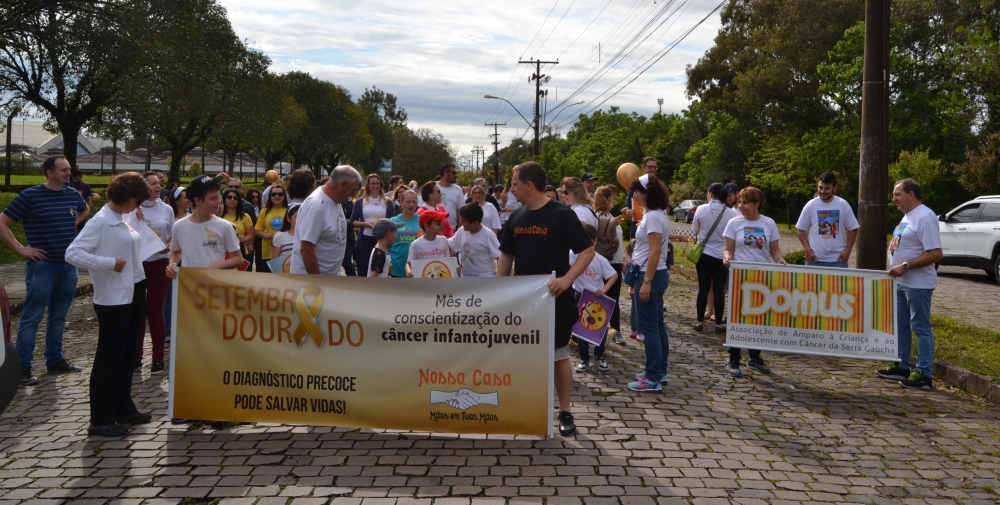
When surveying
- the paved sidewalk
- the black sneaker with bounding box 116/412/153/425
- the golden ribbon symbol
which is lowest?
the paved sidewalk

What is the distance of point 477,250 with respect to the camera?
26.5 ft

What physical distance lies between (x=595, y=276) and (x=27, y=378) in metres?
5.20

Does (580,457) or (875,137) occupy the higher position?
(875,137)

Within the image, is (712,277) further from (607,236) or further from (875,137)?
(875,137)

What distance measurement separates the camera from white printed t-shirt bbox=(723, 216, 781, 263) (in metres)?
8.56

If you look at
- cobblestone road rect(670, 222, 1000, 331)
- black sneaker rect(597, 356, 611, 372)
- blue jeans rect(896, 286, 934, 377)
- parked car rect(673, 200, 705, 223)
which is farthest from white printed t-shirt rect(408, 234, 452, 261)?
parked car rect(673, 200, 705, 223)

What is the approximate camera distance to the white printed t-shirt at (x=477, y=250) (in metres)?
8.07

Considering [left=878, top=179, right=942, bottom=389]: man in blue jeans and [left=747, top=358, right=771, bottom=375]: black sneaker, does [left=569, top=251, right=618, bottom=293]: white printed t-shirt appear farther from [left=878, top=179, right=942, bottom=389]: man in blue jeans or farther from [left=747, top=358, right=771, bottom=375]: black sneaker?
[left=878, top=179, right=942, bottom=389]: man in blue jeans

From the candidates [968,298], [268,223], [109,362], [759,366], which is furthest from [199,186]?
[968,298]

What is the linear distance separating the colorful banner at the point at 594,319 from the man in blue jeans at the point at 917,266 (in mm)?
2601

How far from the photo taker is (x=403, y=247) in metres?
8.66

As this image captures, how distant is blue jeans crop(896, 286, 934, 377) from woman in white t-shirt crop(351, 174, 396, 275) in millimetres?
6192

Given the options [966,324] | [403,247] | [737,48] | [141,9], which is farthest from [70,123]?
[737,48]

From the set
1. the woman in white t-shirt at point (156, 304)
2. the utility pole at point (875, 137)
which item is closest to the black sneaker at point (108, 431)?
the woman in white t-shirt at point (156, 304)
